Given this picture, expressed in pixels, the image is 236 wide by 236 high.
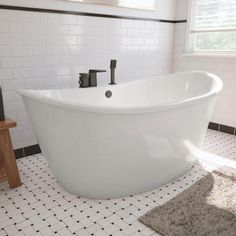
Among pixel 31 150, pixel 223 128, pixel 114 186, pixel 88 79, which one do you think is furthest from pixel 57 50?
pixel 223 128

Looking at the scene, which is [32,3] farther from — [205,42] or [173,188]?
[205,42]

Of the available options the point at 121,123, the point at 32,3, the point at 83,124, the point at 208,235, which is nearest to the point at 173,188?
the point at 208,235

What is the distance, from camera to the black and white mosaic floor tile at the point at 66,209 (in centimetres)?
155

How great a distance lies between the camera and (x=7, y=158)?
1925 mm

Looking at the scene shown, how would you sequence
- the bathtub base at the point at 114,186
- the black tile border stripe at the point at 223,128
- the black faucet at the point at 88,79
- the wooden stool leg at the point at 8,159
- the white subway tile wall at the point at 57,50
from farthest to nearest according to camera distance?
1. the black tile border stripe at the point at 223,128
2. the black faucet at the point at 88,79
3. the white subway tile wall at the point at 57,50
4. the wooden stool leg at the point at 8,159
5. the bathtub base at the point at 114,186

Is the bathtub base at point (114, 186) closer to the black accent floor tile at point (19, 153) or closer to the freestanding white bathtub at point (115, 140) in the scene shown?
the freestanding white bathtub at point (115, 140)

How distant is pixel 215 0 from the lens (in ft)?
10.2

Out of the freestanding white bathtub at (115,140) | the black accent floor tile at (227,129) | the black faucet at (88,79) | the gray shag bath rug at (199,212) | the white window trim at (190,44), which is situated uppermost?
the white window trim at (190,44)

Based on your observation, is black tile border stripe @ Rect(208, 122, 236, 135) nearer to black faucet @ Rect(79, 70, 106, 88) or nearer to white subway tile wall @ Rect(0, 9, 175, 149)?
white subway tile wall @ Rect(0, 9, 175, 149)

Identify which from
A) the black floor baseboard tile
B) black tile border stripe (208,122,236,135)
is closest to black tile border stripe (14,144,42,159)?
the black floor baseboard tile

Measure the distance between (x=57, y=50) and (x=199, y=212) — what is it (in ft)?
5.89

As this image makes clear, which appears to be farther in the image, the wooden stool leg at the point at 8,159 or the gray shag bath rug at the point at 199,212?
the wooden stool leg at the point at 8,159

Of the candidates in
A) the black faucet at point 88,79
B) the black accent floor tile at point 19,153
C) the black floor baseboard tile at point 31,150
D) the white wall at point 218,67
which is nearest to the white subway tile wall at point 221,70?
the white wall at point 218,67

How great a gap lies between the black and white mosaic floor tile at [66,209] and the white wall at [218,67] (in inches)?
50.7
